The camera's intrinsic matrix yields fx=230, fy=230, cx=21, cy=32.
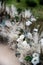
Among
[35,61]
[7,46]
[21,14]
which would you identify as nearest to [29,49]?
[35,61]

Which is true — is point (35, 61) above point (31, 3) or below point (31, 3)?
below

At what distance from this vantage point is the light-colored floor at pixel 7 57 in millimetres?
1487

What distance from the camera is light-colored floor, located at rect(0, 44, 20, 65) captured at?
1487mm

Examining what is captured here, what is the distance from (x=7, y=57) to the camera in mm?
1521

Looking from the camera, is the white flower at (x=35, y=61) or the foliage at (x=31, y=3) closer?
the white flower at (x=35, y=61)

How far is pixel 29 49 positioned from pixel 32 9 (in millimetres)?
326

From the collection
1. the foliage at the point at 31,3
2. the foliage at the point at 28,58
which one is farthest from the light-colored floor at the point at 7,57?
the foliage at the point at 31,3

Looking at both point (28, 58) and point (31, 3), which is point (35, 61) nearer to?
point (28, 58)

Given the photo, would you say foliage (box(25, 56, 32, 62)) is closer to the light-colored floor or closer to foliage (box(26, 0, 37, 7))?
the light-colored floor

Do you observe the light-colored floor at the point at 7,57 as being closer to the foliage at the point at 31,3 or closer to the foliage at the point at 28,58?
the foliage at the point at 28,58

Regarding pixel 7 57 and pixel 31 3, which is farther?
pixel 31 3

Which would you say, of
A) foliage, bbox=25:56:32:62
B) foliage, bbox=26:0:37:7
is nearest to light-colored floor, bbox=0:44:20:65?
foliage, bbox=25:56:32:62

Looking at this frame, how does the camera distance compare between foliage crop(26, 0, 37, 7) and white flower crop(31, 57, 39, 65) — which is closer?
white flower crop(31, 57, 39, 65)

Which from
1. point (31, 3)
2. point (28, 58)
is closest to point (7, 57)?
point (28, 58)
